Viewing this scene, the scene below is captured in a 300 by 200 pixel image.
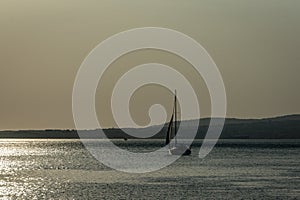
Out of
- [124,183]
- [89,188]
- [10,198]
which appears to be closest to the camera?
[10,198]

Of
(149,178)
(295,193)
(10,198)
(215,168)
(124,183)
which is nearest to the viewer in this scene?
(10,198)

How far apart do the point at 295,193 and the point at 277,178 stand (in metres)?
24.4

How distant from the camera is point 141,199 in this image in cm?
8725

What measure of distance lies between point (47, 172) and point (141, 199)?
162 ft

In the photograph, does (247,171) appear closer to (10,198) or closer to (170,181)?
(170,181)

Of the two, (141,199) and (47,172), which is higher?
(141,199)

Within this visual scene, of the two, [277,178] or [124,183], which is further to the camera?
[277,178]

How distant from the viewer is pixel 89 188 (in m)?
99.6

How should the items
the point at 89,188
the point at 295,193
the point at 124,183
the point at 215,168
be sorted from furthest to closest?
1. the point at 215,168
2. the point at 124,183
3. the point at 89,188
4. the point at 295,193

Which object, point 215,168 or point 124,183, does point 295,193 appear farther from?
point 215,168

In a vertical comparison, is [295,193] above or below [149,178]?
above

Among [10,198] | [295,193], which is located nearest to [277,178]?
[295,193]

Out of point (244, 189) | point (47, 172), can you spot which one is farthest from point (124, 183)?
point (47, 172)

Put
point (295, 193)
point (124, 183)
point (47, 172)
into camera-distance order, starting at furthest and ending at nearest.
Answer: point (47, 172) < point (124, 183) < point (295, 193)
